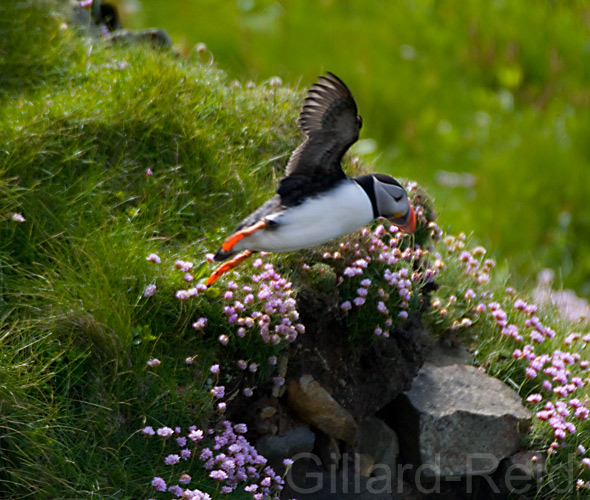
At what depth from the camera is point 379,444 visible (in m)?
4.99

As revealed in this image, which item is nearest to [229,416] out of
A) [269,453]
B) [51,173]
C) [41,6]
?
[269,453]

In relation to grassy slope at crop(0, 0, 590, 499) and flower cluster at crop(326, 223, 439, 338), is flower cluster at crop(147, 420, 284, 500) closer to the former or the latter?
grassy slope at crop(0, 0, 590, 499)

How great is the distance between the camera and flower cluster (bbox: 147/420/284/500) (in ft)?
12.9

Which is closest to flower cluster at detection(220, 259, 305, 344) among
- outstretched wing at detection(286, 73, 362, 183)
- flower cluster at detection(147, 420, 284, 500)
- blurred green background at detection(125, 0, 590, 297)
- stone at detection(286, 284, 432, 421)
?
stone at detection(286, 284, 432, 421)

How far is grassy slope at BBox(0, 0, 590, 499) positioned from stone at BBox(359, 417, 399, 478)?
65 centimetres

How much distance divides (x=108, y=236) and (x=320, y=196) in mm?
1207

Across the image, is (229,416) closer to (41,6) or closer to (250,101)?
(250,101)

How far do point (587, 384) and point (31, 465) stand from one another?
11.0 feet

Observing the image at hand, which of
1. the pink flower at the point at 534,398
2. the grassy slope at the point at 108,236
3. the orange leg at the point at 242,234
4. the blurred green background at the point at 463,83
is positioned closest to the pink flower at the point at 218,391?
the grassy slope at the point at 108,236

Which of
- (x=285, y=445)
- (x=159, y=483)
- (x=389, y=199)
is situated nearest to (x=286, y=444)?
(x=285, y=445)

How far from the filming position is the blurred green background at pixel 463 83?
1027cm

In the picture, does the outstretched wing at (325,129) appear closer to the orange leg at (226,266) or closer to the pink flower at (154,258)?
the orange leg at (226,266)

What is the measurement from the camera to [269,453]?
14.7 ft

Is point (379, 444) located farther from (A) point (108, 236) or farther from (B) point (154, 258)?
(A) point (108, 236)
